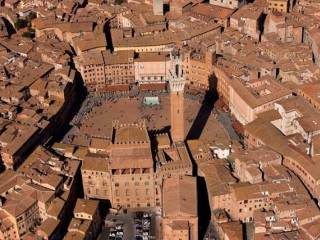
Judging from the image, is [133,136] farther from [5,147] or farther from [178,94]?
[5,147]

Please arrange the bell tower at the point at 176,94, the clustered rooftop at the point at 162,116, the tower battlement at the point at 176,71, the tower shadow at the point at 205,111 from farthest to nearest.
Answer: the tower shadow at the point at 205,111
the bell tower at the point at 176,94
the tower battlement at the point at 176,71
the clustered rooftop at the point at 162,116

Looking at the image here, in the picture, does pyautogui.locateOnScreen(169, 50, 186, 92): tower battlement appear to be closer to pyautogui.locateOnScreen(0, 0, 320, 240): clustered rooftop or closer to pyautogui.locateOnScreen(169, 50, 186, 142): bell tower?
pyautogui.locateOnScreen(169, 50, 186, 142): bell tower

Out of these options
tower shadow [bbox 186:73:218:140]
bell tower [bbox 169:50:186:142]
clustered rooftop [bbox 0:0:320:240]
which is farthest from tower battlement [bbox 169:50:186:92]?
tower shadow [bbox 186:73:218:140]

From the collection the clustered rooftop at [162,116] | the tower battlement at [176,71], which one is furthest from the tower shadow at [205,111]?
the tower battlement at [176,71]

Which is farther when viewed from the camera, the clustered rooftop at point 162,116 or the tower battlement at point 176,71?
the tower battlement at point 176,71

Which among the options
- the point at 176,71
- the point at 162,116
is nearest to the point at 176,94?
the point at 176,71

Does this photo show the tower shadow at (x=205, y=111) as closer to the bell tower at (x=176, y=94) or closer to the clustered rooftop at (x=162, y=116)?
the clustered rooftop at (x=162, y=116)
